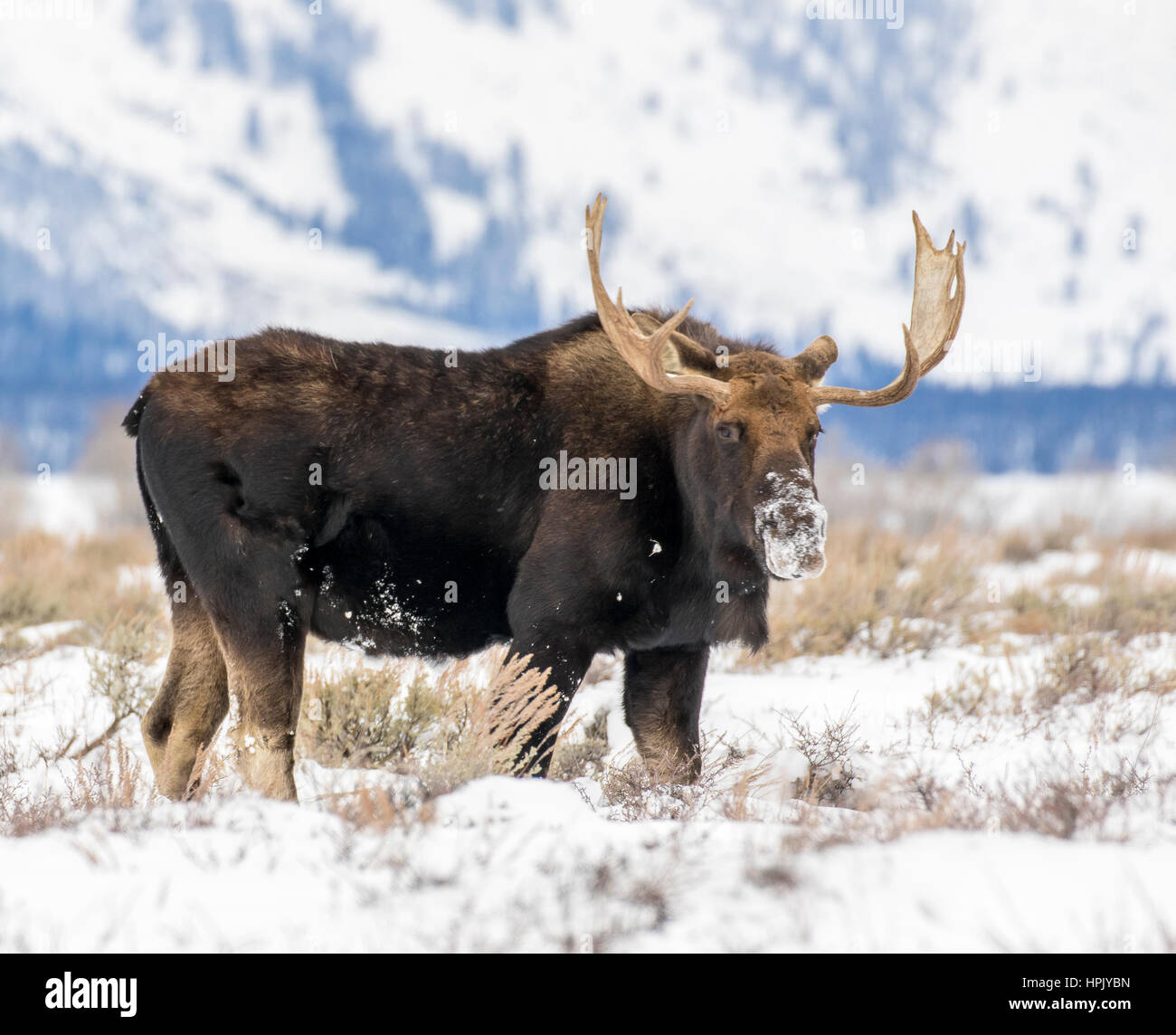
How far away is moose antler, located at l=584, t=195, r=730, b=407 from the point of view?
5012 millimetres

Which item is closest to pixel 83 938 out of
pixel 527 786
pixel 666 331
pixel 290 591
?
pixel 527 786

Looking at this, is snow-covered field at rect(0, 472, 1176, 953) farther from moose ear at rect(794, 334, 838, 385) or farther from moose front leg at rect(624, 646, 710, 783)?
moose ear at rect(794, 334, 838, 385)

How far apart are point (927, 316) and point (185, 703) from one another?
12.7 feet

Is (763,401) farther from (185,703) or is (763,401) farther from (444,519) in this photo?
(185,703)

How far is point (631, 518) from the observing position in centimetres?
522

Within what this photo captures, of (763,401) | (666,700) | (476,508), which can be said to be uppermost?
(763,401)

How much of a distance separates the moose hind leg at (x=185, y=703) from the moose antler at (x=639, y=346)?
87.6 inches

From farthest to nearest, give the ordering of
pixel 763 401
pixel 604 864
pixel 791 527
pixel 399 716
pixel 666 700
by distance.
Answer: pixel 399 716 < pixel 666 700 < pixel 763 401 < pixel 791 527 < pixel 604 864

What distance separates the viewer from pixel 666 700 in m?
5.53

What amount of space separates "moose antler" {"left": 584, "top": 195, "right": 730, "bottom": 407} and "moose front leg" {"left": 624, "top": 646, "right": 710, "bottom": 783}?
123 cm

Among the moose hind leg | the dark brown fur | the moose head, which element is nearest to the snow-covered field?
the moose hind leg

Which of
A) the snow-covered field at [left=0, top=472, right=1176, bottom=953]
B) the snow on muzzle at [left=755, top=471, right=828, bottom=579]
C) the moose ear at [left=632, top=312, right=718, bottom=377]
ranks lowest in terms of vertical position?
the snow-covered field at [left=0, top=472, right=1176, bottom=953]

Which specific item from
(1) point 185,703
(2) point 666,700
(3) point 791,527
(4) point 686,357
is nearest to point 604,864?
(3) point 791,527
